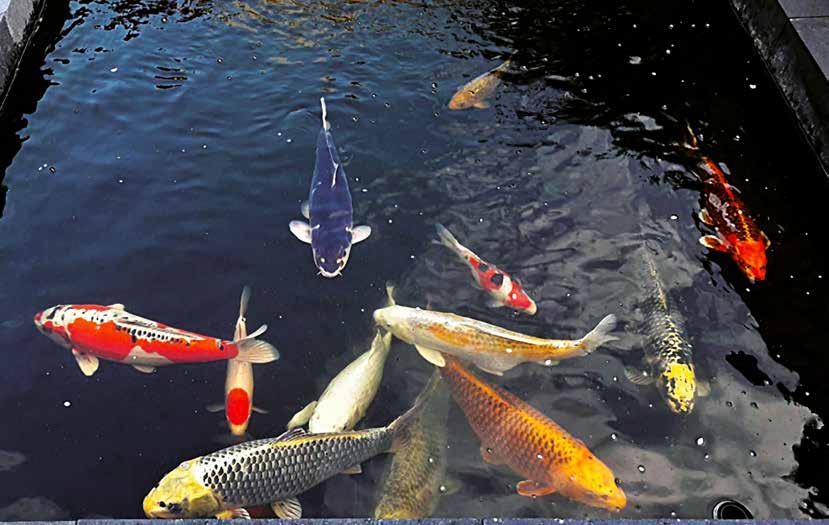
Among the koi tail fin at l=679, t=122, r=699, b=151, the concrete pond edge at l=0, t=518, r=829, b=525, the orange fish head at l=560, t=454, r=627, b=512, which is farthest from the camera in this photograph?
the koi tail fin at l=679, t=122, r=699, b=151

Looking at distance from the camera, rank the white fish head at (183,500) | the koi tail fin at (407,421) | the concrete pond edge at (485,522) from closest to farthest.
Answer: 1. the concrete pond edge at (485,522)
2. the white fish head at (183,500)
3. the koi tail fin at (407,421)

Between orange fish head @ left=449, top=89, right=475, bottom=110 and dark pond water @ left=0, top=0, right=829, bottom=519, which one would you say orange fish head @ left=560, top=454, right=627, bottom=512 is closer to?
dark pond water @ left=0, top=0, right=829, bottom=519

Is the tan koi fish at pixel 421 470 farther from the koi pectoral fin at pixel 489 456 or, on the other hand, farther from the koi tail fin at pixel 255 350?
the koi tail fin at pixel 255 350

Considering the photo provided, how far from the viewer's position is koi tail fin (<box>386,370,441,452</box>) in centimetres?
436

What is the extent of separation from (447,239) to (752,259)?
2.48 meters

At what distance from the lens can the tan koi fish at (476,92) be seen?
23.4ft

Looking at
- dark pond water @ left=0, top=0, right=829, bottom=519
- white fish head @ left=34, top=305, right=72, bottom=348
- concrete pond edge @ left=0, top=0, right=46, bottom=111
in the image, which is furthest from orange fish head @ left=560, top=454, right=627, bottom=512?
concrete pond edge @ left=0, top=0, right=46, bottom=111

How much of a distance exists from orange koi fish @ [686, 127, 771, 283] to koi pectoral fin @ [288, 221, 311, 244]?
3.35 metres

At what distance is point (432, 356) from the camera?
15.4 ft

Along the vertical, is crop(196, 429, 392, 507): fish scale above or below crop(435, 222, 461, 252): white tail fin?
below

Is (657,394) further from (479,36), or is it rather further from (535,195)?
(479,36)

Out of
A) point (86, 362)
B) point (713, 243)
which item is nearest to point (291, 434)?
point (86, 362)

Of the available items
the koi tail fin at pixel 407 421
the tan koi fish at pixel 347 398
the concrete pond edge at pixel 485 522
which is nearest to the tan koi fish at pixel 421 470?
the koi tail fin at pixel 407 421

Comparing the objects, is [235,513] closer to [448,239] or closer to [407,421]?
[407,421]
